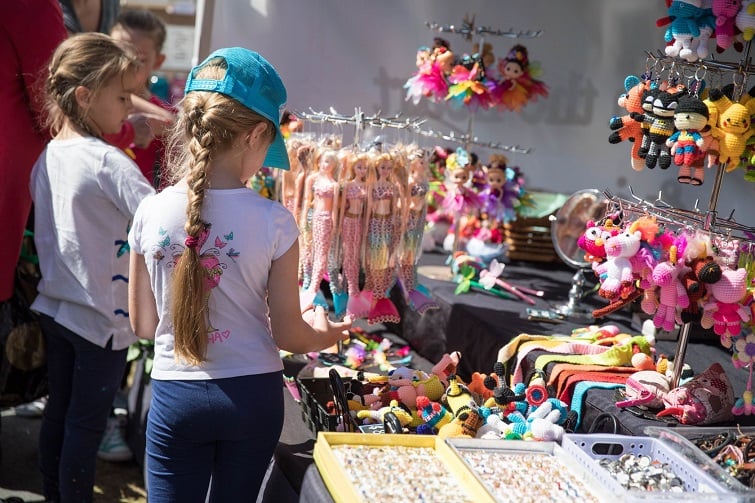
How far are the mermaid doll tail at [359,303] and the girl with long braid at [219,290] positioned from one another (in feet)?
2.77

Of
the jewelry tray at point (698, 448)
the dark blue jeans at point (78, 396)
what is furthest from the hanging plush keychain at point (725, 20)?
the dark blue jeans at point (78, 396)

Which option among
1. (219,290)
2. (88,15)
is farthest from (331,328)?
(88,15)

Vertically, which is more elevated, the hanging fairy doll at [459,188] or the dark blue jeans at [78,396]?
the hanging fairy doll at [459,188]

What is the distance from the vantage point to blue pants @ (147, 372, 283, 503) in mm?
1632

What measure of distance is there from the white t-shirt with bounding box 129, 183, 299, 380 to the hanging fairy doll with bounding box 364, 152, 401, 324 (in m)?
0.85

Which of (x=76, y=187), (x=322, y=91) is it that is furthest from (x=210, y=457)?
(x=322, y=91)

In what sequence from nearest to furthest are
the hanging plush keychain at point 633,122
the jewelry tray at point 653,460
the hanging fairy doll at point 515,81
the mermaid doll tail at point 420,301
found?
the jewelry tray at point 653,460 → the hanging plush keychain at point 633,122 → the mermaid doll tail at point 420,301 → the hanging fairy doll at point 515,81

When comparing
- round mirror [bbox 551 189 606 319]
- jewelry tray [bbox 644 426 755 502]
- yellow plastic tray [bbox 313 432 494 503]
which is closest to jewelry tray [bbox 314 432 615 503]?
yellow plastic tray [bbox 313 432 494 503]

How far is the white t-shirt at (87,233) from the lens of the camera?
7.51ft

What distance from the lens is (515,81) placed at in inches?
132

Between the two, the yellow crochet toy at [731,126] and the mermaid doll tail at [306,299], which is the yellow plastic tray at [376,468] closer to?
the mermaid doll tail at [306,299]

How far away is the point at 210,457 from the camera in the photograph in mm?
1696

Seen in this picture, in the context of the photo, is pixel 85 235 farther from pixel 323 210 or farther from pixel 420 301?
pixel 420 301

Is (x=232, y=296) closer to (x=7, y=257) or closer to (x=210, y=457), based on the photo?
(x=210, y=457)
